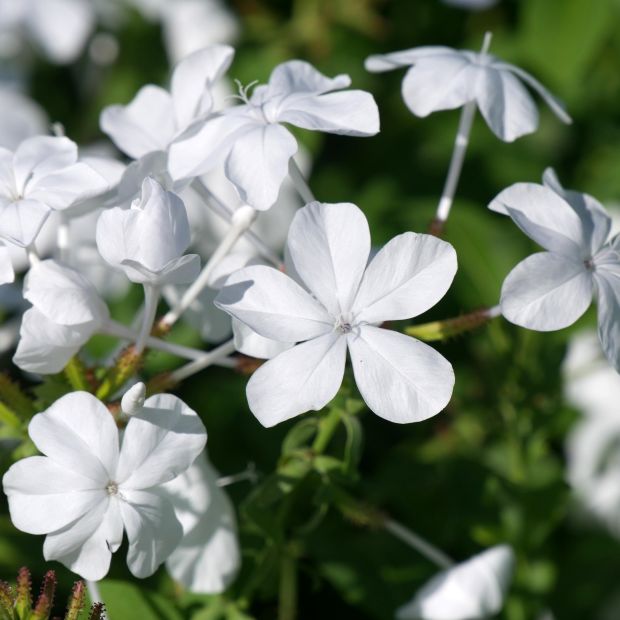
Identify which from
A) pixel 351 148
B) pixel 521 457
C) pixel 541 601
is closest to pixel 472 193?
pixel 351 148

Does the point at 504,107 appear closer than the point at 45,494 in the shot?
No

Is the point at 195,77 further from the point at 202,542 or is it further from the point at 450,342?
the point at 450,342

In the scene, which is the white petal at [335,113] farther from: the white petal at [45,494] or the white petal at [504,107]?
the white petal at [45,494]

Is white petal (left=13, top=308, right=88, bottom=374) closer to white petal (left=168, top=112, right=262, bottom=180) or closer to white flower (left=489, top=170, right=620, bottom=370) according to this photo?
white petal (left=168, top=112, right=262, bottom=180)

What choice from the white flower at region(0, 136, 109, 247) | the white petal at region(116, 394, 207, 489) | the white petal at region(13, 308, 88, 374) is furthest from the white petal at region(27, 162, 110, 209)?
the white petal at region(116, 394, 207, 489)

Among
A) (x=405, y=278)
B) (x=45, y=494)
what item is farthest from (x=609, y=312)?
(x=45, y=494)

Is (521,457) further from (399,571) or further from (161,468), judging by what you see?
Result: (161,468)

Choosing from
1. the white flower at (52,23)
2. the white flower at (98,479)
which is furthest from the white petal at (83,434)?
the white flower at (52,23)
